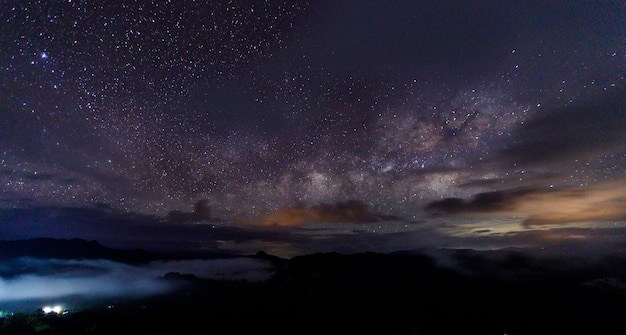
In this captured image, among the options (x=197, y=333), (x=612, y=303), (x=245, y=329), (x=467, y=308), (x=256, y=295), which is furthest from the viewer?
(x=612, y=303)

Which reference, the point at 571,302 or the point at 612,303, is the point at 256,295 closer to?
the point at 571,302

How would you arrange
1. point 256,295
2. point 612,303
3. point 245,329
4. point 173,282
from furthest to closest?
point 612,303, point 173,282, point 256,295, point 245,329

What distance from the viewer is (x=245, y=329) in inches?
3310

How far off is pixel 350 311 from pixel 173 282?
8958 centimetres

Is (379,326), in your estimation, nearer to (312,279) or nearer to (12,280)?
(312,279)

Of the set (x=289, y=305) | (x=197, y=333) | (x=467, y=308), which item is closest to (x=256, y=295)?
(x=289, y=305)

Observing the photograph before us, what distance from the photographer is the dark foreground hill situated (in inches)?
2992

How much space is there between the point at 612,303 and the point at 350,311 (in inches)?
6524

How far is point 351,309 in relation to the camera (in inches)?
4875

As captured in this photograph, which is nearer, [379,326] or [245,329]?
[245,329]

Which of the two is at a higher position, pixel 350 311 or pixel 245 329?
pixel 245 329

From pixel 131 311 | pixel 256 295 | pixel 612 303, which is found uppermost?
pixel 131 311

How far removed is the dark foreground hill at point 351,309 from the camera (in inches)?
2992

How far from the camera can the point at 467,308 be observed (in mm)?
138500
